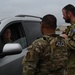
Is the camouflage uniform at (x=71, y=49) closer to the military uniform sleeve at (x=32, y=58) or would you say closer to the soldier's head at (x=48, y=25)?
the soldier's head at (x=48, y=25)

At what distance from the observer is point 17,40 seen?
6.48m

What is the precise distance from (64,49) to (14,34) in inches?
71.3

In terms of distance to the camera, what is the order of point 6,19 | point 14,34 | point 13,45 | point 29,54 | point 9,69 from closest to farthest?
point 29,54
point 13,45
point 9,69
point 6,19
point 14,34

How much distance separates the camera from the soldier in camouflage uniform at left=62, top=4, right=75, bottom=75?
5.70 m

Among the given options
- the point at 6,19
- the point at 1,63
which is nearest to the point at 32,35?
the point at 6,19

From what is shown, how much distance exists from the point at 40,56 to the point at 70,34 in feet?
3.63

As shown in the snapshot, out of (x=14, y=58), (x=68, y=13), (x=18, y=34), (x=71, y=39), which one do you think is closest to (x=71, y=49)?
(x=71, y=39)

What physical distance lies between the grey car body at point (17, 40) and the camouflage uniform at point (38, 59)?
694 mm

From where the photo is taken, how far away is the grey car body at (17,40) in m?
5.49

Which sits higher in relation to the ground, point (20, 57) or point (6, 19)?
point (6, 19)

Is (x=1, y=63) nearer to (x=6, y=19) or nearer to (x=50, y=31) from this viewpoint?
(x=6, y=19)

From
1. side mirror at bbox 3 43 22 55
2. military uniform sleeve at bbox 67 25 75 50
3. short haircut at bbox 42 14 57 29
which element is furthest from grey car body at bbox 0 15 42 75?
short haircut at bbox 42 14 57 29

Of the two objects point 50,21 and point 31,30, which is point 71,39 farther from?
point 31,30

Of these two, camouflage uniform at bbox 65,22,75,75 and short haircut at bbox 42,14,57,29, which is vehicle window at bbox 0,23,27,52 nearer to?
camouflage uniform at bbox 65,22,75,75
